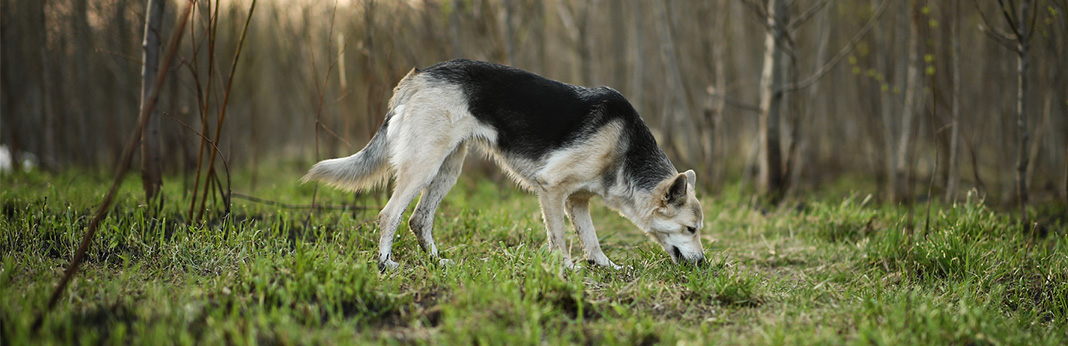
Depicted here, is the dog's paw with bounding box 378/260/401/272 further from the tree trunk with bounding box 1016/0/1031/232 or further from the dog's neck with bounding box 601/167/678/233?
the tree trunk with bounding box 1016/0/1031/232

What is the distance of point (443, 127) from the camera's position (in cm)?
422

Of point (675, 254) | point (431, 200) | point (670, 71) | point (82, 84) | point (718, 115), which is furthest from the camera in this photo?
point (82, 84)

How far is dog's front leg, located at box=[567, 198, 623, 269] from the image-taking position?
4570mm

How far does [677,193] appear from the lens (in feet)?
14.3

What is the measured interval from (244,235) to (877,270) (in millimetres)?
4710

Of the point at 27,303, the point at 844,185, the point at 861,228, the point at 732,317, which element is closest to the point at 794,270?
the point at 861,228

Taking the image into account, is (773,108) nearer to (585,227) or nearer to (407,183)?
(585,227)

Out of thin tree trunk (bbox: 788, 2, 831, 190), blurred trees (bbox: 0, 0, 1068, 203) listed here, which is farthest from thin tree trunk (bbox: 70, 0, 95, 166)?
thin tree trunk (bbox: 788, 2, 831, 190)

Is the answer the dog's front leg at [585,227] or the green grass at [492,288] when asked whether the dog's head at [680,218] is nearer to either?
the green grass at [492,288]

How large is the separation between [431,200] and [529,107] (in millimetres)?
1096

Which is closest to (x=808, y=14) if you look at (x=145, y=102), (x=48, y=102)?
(x=145, y=102)

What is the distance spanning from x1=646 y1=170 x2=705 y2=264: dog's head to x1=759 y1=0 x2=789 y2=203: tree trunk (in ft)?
12.4

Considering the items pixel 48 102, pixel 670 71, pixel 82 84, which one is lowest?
pixel 670 71

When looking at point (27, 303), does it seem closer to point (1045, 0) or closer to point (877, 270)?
point (877, 270)
